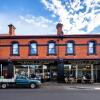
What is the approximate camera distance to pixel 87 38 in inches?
1864

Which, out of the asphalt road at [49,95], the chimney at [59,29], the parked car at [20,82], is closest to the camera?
the asphalt road at [49,95]

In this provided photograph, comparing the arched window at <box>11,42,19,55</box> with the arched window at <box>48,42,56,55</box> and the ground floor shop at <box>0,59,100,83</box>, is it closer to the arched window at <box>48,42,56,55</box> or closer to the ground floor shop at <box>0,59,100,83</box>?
the ground floor shop at <box>0,59,100,83</box>

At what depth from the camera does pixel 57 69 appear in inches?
1887

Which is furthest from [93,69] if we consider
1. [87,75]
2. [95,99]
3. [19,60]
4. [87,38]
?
[95,99]

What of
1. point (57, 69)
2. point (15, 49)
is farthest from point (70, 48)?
point (15, 49)

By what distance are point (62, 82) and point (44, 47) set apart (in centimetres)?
552

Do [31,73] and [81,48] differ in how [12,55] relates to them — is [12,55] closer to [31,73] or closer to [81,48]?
[31,73]

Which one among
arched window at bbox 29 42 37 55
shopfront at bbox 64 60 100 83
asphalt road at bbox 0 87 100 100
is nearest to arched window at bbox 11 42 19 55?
arched window at bbox 29 42 37 55

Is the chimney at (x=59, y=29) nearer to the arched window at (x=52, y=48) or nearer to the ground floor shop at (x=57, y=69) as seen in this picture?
the arched window at (x=52, y=48)

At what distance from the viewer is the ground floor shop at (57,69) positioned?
4772cm

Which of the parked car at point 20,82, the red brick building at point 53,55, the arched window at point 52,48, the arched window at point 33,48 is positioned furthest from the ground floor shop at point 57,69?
the parked car at point 20,82

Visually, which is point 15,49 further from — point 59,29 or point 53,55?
point 59,29

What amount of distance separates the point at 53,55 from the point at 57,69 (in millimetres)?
2062

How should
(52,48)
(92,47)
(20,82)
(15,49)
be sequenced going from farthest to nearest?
(15,49)
(52,48)
(92,47)
(20,82)
